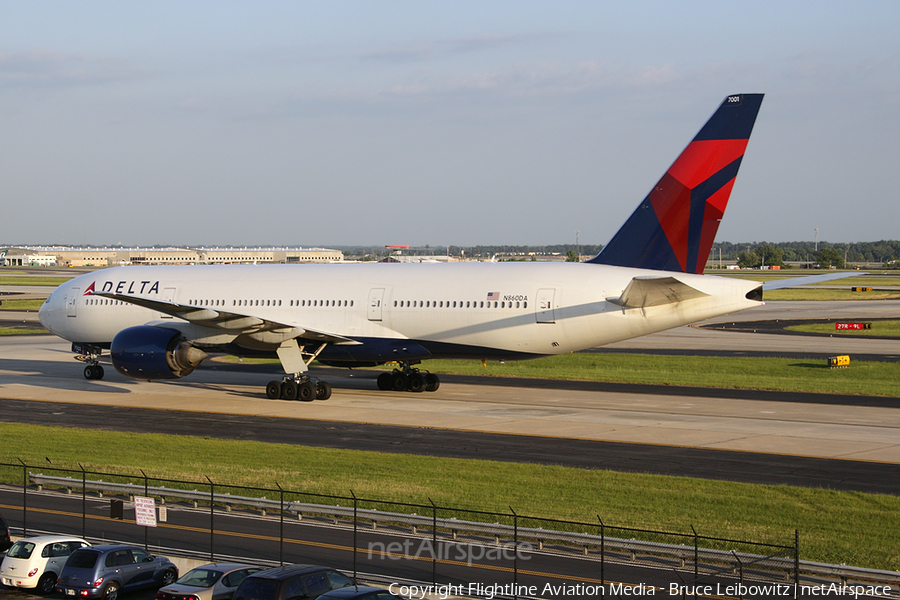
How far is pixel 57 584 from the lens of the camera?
16016mm

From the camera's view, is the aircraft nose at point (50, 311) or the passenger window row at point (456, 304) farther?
→ the aircraft nose at point (50, 311)

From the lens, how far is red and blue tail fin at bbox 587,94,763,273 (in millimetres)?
33000

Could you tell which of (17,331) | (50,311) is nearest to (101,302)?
(50,311)

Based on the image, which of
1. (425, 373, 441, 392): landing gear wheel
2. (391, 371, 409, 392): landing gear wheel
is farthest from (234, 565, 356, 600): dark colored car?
(391, 371, 409, 392): landing gear wheel

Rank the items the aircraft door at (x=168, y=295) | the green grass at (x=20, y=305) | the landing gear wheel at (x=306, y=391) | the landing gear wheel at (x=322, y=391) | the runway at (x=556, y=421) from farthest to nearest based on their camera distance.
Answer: the green grass at (x=20, y=305), the aircraft door at (x=168, y=295), the landing gear wheel at (x=322, y=391), the landing gear wheel at (x=306, y=391), the runway at (x=556, y=421)

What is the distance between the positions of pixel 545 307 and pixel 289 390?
1131 cm

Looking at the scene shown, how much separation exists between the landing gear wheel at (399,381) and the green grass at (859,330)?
132 ft

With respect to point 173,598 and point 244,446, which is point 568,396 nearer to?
point 244,446

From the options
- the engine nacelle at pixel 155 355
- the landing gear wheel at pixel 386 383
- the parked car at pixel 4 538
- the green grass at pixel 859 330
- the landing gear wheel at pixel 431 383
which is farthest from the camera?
the green grass at pixel 859 330

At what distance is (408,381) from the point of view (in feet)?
132

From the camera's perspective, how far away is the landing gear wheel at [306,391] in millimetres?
37469
